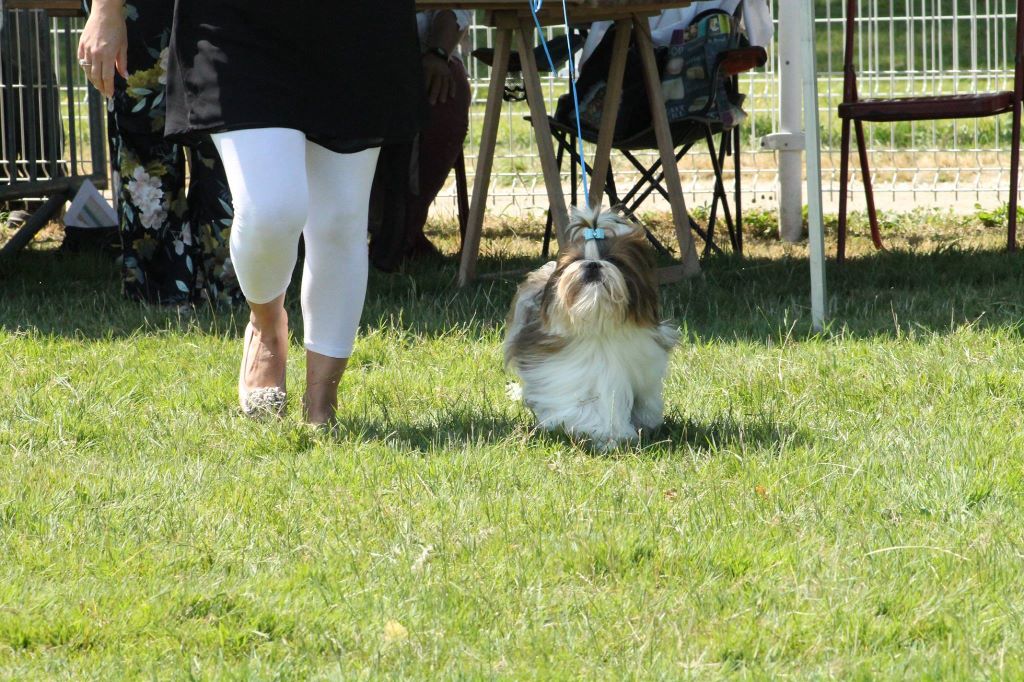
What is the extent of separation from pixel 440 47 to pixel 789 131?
7.01 ft

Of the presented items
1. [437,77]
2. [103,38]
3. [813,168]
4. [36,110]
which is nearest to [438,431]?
[103,38]

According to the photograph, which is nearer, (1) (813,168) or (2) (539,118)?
(1) (813,168)

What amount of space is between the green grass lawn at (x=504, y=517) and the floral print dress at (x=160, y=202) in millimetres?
606

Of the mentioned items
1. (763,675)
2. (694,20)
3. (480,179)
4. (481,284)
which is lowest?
(763,675)

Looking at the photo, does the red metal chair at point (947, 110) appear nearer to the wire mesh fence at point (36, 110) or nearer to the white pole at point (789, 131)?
the white pole at point (789, 131)

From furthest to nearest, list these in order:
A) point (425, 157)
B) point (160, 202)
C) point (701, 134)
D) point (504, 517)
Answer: point (425, 157) < point (701, 134) < point (160, 202) < point (504, 517)

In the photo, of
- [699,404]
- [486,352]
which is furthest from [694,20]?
[699,404]

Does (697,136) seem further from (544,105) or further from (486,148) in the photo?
(486,148)

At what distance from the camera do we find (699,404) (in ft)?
12.5

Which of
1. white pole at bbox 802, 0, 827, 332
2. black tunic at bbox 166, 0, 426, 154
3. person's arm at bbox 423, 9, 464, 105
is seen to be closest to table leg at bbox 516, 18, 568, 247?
white pole at bbox 802, 0, 827, 332

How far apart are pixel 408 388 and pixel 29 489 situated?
1280 millimetres

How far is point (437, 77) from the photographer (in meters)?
6.41

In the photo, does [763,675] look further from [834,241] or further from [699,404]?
[834,241]

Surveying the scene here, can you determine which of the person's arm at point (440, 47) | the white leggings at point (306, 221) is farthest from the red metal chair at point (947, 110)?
the white leggings at point (306, 221)
